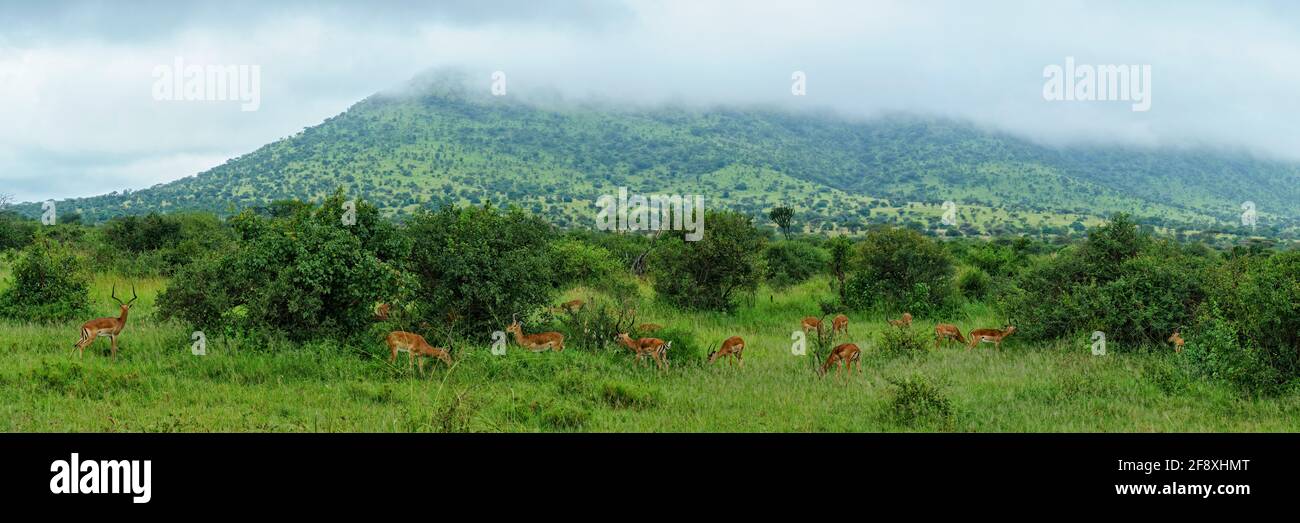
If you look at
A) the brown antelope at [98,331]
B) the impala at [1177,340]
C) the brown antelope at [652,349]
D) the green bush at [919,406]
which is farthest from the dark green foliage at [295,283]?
the impala at [1177,340]

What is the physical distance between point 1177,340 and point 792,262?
18362 mm

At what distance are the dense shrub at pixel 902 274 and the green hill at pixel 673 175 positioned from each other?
2629 inches

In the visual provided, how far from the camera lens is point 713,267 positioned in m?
21.3

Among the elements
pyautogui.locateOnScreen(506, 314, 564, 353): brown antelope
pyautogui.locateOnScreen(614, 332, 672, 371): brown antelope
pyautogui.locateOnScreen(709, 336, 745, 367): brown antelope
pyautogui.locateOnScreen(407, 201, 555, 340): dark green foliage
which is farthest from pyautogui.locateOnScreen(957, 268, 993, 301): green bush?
pyautogui.locateOnScreen(506, 314, 564, 353): brown antelope

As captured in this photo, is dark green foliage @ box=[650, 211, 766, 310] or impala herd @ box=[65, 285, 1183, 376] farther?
dark green foliage @ box=[650, 211, 766, 310]

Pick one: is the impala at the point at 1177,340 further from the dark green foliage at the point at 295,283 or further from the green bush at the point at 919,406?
the dark green foliage at the point at 295,283

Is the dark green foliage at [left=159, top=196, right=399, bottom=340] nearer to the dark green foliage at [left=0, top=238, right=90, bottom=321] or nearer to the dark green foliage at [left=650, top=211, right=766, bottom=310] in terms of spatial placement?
the dark green foliage at [left=0, top=238, right=90, bottom=321]

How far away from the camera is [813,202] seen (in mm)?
135375

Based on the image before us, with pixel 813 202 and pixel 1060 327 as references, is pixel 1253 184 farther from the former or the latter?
pixel 1060 327

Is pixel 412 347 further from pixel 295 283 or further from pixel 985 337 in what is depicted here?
pixel 985 337

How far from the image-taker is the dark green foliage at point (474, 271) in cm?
1391

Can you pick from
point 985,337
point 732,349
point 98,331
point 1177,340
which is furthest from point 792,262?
point 98,331

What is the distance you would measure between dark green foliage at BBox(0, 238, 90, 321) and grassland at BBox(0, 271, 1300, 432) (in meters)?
1.54

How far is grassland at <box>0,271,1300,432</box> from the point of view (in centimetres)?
885
